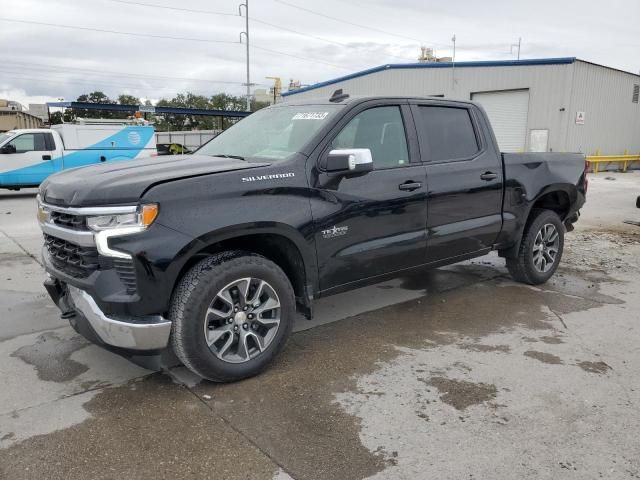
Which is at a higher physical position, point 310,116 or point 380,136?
point 310,116

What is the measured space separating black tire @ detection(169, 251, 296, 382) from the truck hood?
1.88ft

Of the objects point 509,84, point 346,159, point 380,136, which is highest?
point 509,84

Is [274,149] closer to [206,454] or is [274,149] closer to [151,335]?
[151,335]

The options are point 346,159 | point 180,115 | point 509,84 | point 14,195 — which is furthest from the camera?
point 180,115

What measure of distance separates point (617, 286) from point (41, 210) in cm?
573

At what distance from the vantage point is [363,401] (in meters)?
3.40

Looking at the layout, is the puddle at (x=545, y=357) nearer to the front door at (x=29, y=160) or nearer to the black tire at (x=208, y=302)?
the black tire at (x=208, y=302)

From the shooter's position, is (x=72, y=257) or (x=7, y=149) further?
(x=7, y=149)

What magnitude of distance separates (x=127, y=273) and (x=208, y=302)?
50 centimetres

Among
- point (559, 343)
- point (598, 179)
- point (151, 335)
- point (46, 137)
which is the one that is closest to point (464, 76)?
point (598, 179)

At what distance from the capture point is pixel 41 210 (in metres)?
3.81

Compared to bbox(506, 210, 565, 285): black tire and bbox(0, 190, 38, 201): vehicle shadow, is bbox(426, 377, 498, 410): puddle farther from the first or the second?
bbox(0, 190, 38, 201): vehicle shadow

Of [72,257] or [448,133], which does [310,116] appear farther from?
[72,257]

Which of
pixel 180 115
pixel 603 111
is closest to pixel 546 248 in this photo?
pixel 603 111
